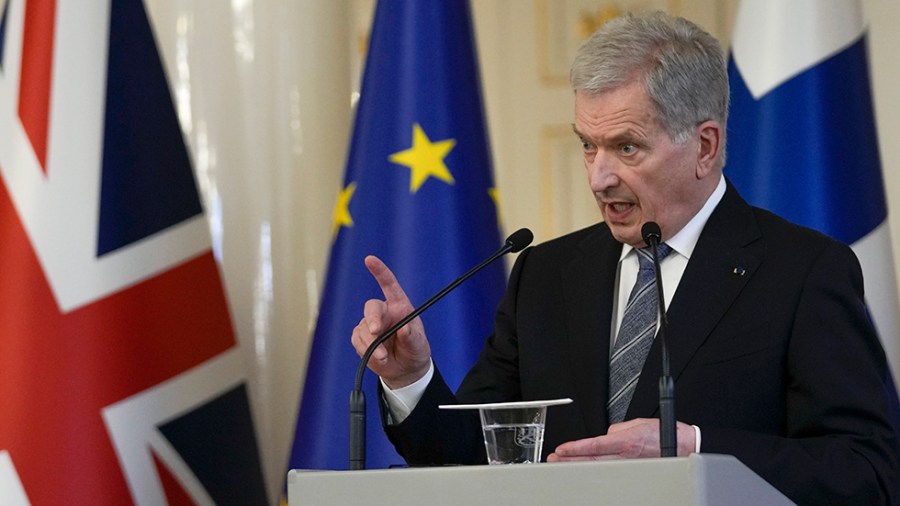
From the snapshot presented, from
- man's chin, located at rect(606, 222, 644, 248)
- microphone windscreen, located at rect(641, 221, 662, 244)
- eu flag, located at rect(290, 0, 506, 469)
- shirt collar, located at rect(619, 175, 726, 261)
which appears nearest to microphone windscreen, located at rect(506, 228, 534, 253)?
microphone windscreen, located at rect(641, 221, 662, 244)

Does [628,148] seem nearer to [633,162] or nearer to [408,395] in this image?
[633,162]

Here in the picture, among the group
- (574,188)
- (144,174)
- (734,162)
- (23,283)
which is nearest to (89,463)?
(23,283)

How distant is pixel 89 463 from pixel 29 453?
0.41 feet

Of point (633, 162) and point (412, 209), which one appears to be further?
point (412, 209)

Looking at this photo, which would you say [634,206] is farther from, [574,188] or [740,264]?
[574,188]

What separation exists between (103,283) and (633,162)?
136cm

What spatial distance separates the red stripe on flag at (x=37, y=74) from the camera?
2834 mm

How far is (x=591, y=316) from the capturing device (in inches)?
83.0

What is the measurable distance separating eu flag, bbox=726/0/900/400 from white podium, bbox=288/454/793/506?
161 centimetres

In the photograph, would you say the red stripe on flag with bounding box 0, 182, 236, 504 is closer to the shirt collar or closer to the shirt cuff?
Result: the shirt cuff

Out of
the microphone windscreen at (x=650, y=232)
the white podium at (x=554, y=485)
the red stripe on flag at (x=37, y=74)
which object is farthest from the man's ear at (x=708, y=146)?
the red stripe on flag at (x=37, y=74)

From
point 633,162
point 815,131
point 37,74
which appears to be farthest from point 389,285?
point 815,131

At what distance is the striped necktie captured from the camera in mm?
2010

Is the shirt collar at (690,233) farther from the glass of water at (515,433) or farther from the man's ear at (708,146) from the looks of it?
the glass of water at (515,433)
